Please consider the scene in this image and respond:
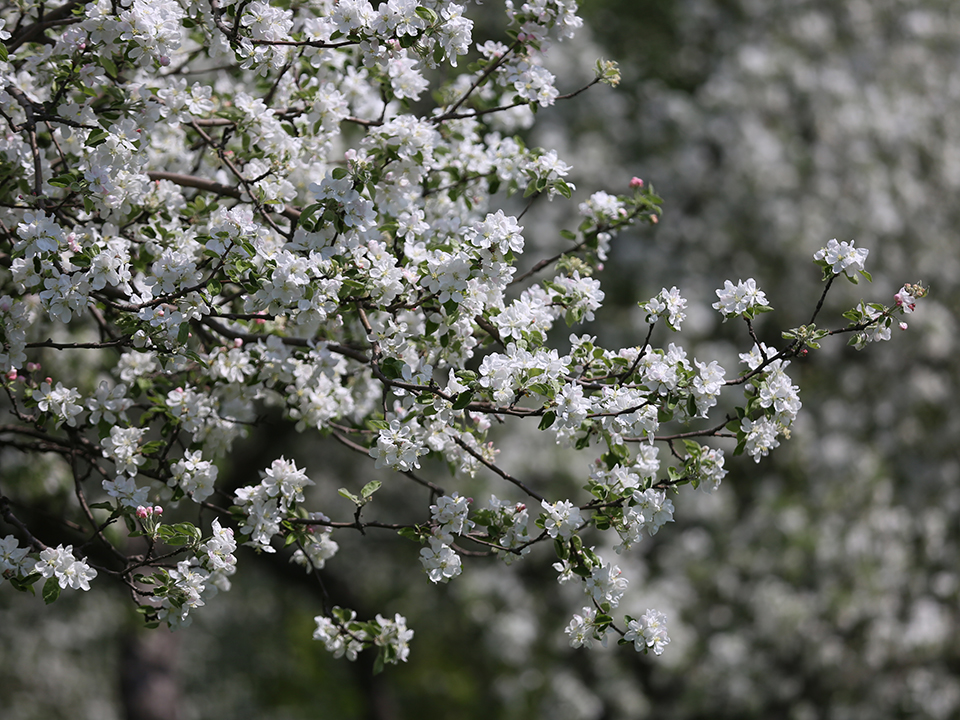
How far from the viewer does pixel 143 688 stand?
8.41 metres

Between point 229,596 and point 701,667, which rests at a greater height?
point 701,667

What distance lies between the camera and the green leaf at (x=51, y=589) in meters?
2.63

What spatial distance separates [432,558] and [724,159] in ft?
20.2

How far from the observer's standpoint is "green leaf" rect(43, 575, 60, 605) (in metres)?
2.63

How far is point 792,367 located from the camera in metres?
8.02

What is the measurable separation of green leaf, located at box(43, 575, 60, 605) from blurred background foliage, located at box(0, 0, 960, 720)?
15.1 feet

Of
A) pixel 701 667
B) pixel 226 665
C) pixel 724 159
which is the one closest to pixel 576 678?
pixel 701 667

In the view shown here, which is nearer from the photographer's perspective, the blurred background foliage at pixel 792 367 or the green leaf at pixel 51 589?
the green leaf at pixel 51 589

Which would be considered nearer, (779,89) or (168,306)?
(168,306)

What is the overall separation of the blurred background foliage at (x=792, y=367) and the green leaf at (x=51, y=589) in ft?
15.1

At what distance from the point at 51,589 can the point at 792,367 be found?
6.69 metres

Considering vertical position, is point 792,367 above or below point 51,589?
above

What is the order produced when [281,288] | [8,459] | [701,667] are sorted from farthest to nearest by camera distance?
[701,667] < [8,459] < [281,288]

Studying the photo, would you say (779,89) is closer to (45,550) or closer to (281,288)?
(281,288)
